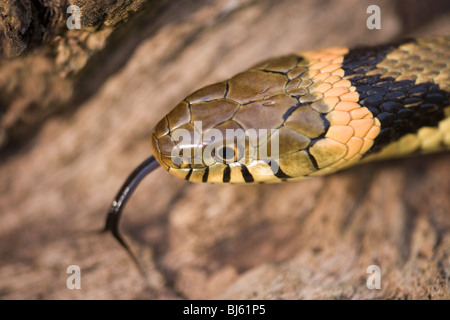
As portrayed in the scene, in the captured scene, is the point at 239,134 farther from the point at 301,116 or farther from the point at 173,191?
the point at 173,191

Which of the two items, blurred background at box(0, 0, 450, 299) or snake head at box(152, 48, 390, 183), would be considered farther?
blurred background at box(0, 0, 450, 299)

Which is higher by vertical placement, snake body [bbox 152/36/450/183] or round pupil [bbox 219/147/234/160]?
snake body [bbox 152/36/450/183]

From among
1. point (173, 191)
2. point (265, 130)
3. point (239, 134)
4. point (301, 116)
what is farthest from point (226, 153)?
point (173, 191)

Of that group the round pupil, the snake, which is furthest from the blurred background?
the round pupil

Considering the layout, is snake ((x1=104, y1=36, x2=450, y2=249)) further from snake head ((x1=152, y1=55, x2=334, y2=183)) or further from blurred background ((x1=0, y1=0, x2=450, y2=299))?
Answer: blurred background ((x1=0, y1=0, x2=450, y2=299))
